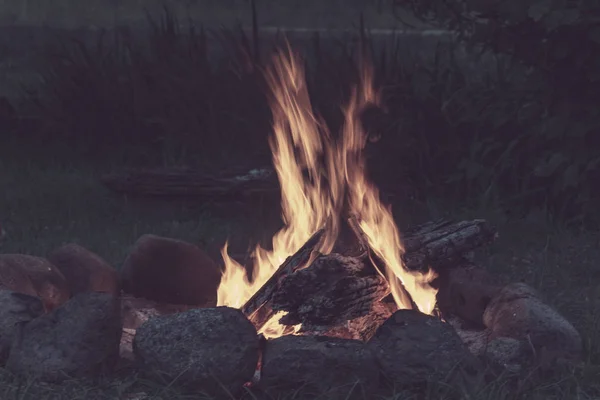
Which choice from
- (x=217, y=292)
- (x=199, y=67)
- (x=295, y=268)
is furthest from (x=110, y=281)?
(x=199, y=67)

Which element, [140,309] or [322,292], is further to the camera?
[140,309]

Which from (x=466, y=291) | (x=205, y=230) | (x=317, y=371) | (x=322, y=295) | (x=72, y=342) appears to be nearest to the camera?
(x=317, y=371)

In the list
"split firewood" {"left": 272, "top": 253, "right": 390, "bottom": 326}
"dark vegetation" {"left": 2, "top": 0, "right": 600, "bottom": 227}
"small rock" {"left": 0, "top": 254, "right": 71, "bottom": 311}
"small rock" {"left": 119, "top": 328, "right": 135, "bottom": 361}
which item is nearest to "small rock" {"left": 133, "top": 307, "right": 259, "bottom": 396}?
"small rock" {"left": 119, "top": 328, "right": 135, "bottom": 361}

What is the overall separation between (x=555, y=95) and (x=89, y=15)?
6.09 metres

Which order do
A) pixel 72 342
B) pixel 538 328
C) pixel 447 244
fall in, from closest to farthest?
pixel 72 342 < pixel 538 328 < pixel 447 244

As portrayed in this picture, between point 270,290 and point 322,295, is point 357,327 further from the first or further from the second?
point 270,290

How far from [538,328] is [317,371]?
1028mm

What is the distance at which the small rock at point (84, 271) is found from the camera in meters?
4.88

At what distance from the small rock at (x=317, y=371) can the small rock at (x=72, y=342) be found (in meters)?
0.63

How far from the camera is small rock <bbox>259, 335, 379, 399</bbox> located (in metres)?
3.71

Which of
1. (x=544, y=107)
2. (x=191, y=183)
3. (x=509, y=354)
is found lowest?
A: (x=191, y=183)

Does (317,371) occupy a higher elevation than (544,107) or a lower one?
lower

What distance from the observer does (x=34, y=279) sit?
184 inches

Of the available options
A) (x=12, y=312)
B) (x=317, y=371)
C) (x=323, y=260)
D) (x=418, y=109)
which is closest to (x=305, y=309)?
(x=323, y=260)
